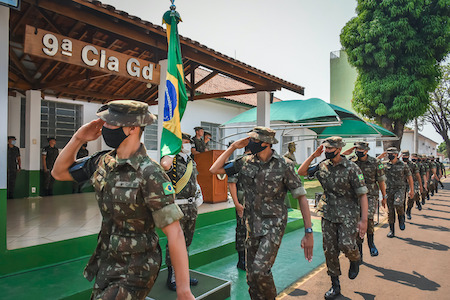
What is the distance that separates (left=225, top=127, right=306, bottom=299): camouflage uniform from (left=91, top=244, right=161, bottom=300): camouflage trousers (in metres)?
1.50

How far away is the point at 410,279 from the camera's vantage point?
5.15 m

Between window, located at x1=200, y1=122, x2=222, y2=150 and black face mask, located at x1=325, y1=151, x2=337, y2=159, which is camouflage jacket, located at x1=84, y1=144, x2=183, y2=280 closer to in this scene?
black face mask, located at x1=325, y1=151, x2=337, y2=159

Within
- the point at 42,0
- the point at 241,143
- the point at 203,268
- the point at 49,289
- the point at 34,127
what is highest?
the point at 42,0

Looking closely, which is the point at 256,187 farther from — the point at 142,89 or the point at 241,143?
the point at 142,89

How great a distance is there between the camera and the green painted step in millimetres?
4621

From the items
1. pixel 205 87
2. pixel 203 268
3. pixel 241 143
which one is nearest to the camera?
pixel 241 143

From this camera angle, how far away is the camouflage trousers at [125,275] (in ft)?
6.43

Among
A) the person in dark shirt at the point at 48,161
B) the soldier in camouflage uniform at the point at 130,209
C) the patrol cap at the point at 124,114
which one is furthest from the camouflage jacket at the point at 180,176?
the person in dark shirt at the point at 48,161

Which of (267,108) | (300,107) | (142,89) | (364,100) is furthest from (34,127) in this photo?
(364,100)

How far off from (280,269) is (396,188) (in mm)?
4690

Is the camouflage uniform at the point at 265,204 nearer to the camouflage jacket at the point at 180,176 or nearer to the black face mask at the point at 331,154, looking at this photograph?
the camouflage jacket at the point at 180,176

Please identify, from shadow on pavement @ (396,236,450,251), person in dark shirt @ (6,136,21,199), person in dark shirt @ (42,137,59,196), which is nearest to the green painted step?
shadow on pavement @ (396,236,450,251)

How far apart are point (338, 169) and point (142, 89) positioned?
301 inches

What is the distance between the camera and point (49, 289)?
351cm
